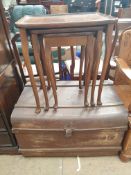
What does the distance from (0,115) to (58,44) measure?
68 centimetres

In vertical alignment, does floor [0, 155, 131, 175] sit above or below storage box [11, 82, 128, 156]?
below

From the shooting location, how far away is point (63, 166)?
1271 millimetres

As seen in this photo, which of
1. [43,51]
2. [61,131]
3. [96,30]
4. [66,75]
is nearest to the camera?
[96,30]

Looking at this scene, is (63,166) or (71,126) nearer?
(71,126)

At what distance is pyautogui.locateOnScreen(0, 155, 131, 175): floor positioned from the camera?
1.23 meters

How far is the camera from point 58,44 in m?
0.93

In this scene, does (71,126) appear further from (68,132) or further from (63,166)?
(63,166)

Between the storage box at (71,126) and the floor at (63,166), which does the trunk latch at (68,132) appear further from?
the floor at (63,166)

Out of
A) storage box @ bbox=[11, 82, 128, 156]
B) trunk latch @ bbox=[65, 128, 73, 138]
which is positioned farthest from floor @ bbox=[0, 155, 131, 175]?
trunk latch @ bbox=[65, 128, 73, 138]

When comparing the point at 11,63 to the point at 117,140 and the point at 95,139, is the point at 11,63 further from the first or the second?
the point at 117,140

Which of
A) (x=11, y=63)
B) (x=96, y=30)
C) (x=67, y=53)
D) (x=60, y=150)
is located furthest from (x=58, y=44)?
(x=67, y=53)

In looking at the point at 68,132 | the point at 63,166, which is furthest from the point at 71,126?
the point at 63,166

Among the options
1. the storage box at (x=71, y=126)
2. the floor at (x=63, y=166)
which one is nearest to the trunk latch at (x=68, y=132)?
the storage box at (x=71, y=126)

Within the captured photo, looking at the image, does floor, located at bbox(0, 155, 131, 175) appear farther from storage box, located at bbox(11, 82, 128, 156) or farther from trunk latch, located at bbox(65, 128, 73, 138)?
trunk latch, located at bbox(65, 128, 73, 138)
